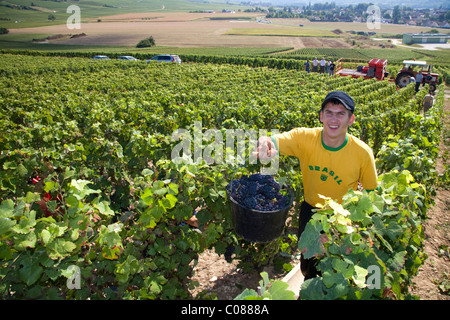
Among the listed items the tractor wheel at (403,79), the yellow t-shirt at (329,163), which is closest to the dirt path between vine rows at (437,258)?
the yellow t-shirt at (329,163)

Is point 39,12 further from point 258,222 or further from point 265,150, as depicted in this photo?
point 258,222

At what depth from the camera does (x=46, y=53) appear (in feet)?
148

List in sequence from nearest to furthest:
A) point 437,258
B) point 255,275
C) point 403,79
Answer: point 255,275
point 437,258
point 403,79

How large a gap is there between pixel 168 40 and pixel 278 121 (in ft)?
233

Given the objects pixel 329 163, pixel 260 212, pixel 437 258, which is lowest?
pixel 437 258

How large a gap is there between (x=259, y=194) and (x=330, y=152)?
2.53 ft

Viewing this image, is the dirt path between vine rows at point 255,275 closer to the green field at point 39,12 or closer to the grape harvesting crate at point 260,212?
the grape harvesting crate at point 260,212

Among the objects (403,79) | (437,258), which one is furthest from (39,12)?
(437,258)

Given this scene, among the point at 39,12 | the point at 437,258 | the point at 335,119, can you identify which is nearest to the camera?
the point at 335,119

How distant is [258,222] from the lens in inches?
97.0

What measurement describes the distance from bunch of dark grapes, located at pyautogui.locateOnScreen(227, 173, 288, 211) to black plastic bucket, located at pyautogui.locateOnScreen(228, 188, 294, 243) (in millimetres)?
51

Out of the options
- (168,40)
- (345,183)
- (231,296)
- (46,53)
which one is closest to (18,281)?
(231,296)

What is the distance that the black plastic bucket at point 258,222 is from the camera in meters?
2.44

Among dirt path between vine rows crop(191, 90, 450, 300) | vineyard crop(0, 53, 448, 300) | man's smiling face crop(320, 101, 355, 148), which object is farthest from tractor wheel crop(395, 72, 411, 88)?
man's smiling face crop(320, 101, 355, 148)
